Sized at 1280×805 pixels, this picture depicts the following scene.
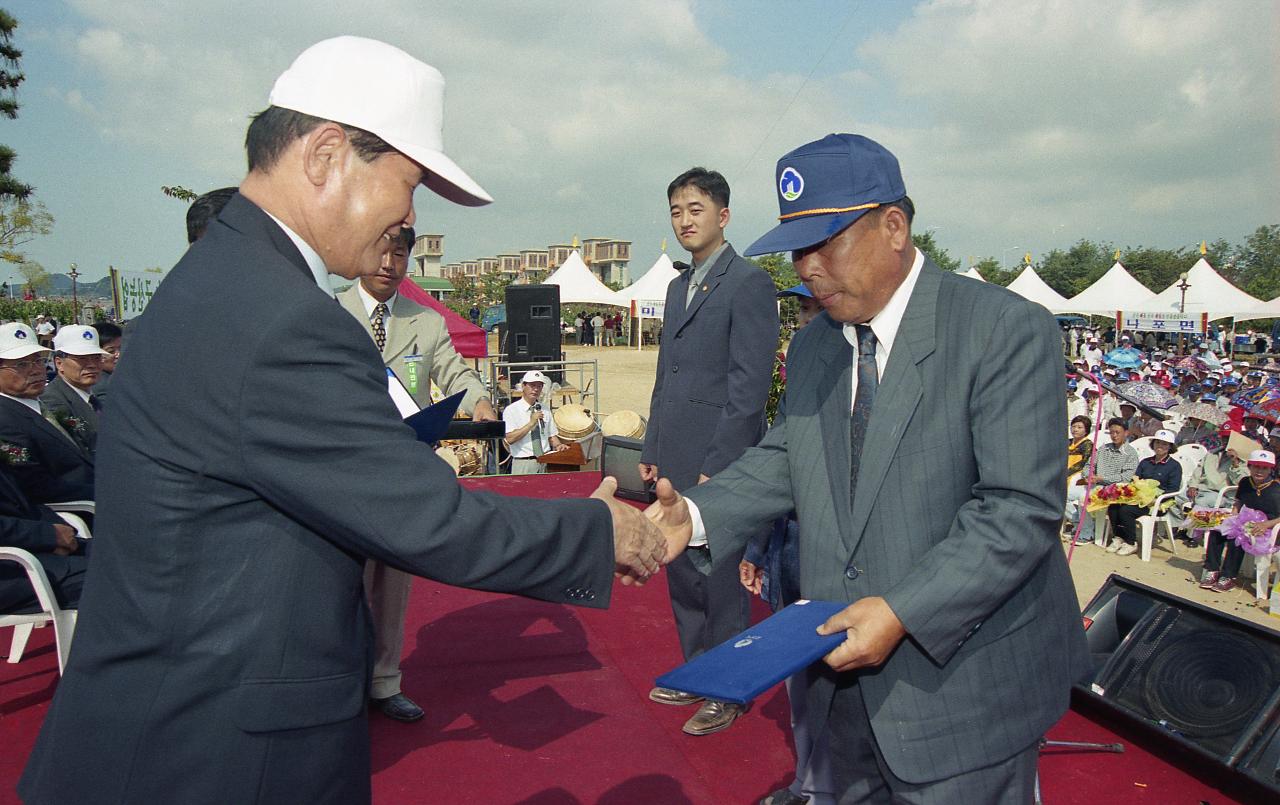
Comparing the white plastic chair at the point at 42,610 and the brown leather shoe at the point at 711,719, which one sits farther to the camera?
the white plastic chair at the point at 42,610

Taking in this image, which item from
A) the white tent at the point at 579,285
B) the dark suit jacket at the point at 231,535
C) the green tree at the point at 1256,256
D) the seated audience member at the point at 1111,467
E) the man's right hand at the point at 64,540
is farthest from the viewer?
the green tree at the point at 1256,256

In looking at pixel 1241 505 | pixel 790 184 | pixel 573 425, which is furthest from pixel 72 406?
pixel 1241 505

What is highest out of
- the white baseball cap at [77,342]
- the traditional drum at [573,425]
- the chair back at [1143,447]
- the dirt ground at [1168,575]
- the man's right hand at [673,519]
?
the white baseball cap at [77,342]

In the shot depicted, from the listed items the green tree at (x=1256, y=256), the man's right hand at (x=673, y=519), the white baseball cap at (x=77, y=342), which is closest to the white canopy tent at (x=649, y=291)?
the white baseball cap at (x=77, y=342)

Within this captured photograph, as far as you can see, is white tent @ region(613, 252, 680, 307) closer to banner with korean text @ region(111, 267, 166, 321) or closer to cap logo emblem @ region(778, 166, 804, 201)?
banner with korean text @ region(111, 267, 166, 321)

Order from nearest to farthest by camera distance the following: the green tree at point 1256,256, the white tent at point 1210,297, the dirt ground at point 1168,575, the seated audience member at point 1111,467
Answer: the dirt ground at point 1168,575 < the seated audience member at point 1111,467 < the white tent at point 1210,297 < the green tree at point 1256,256

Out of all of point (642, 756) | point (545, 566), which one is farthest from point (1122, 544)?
point (545, 566)

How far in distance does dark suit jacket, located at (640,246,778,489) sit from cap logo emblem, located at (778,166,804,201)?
1.64 m

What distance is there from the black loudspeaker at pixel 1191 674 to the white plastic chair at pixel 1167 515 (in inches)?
240

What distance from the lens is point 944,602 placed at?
1.81m

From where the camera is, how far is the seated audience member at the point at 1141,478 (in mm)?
9594

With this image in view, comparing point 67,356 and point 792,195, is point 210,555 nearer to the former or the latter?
point 792,195

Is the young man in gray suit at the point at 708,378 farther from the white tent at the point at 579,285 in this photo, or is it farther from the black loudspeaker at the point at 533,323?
the white tent at the point at 579,285

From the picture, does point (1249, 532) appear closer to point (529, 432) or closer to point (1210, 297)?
point (529, 432)
